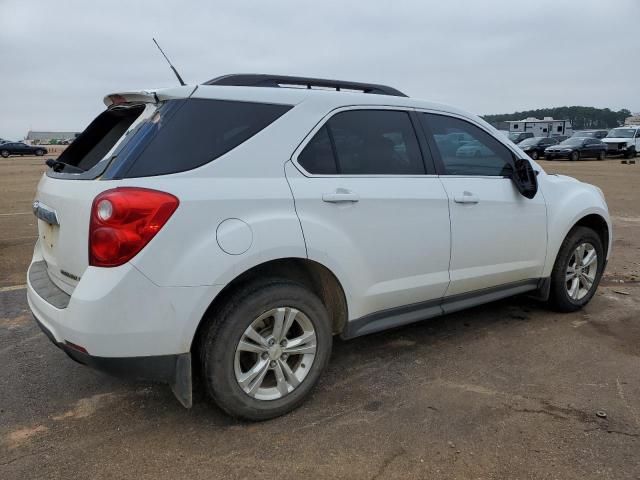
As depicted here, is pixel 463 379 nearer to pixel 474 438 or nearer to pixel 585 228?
pixel 474 438

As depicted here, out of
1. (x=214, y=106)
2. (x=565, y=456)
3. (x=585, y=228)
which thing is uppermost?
(x=214, y=106)

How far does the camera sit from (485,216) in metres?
3.85

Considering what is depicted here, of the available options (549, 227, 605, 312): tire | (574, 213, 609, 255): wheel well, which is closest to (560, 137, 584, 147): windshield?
(574, 213, 609, 255): wheel well

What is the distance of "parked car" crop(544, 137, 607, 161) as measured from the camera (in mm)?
30469

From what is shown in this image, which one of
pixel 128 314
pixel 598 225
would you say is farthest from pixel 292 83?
pixel 598 225

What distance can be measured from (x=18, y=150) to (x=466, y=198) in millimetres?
48914

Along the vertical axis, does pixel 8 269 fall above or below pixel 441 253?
below

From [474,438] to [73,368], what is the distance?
2571 millimetres

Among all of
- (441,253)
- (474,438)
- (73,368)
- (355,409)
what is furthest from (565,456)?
(73,368)

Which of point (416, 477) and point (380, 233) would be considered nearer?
point (416, 477)

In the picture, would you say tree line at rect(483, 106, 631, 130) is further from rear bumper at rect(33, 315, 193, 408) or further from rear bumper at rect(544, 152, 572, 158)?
rear bumper at rect(33, 315, 193, 408)

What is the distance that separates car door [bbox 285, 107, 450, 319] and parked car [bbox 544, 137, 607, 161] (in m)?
30.1

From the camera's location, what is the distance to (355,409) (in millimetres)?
3162

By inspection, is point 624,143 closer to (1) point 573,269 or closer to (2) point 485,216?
(1) point 573,269
